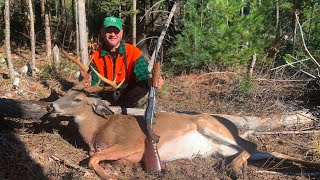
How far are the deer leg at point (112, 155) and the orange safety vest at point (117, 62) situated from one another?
1.59m

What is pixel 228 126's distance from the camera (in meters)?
5.14

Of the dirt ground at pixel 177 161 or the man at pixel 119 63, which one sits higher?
the man at pixel 119 63

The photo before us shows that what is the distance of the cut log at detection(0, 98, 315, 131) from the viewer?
5113mm

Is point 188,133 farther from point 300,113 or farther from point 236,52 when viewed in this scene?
point 236,52

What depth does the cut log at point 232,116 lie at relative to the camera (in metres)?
5.11

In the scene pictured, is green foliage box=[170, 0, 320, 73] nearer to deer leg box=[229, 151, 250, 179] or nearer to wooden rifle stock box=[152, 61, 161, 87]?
wooden rifle stock box=[152, 61, 161, 87]

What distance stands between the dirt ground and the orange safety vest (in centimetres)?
104

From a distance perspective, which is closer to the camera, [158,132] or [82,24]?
[158,132]

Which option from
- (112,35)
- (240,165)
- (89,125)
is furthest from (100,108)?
(240,165)

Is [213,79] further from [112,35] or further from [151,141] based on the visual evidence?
[151,141]

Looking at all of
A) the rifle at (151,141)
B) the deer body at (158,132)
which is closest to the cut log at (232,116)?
the deer body at (158,132)

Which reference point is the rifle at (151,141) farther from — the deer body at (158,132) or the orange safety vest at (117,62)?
the orange safety vest at (117,62)

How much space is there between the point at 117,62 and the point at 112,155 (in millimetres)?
1836

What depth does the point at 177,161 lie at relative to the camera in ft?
16.3
